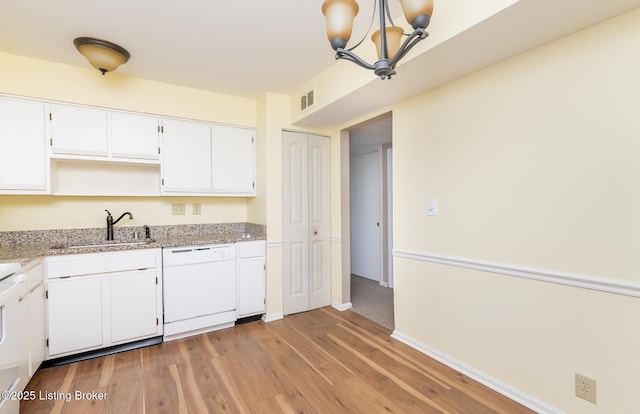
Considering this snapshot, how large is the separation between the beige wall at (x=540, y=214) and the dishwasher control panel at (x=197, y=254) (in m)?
1.82

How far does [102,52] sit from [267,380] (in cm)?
266

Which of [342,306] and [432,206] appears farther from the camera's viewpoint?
[342,306]

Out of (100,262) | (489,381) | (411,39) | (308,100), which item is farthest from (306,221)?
(411,39)

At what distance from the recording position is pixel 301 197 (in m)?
3.35

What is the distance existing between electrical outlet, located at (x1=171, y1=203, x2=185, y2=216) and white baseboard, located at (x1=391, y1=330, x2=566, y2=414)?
2623 mm

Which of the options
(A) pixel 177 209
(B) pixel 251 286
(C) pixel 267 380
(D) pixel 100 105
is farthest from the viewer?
(A) pixel 177 209

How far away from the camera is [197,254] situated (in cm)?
277

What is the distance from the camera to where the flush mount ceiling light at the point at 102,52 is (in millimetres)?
2096

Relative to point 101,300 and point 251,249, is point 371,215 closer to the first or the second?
point 251,249

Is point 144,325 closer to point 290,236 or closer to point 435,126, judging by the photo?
point 290,236

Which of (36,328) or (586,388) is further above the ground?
(36,328)

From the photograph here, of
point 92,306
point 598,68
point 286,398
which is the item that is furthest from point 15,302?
point 598,68

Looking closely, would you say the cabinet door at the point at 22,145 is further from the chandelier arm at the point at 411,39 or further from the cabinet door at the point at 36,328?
the chandelier arm at the point at 411,39

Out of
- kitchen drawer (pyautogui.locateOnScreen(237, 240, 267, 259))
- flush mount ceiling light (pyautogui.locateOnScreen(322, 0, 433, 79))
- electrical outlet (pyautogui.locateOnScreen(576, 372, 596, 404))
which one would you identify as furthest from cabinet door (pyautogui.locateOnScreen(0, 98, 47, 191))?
electrical outlet (pyautogui.locateOnScreen(576, 372, 596, 404))
